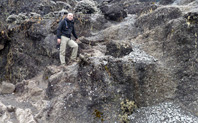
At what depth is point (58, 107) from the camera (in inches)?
324

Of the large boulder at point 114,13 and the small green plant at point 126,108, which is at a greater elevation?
Result: the large boulder at point 114,13

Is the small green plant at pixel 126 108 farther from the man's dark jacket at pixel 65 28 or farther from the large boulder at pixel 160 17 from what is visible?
the large boulder at pixel 160 17

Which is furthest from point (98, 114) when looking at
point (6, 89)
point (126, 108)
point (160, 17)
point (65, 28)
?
point (160, 17)

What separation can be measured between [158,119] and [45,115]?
548 centimetres

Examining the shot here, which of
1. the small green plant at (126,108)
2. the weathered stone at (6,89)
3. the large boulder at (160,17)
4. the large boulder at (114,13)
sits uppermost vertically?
the large boulder at (160,17)

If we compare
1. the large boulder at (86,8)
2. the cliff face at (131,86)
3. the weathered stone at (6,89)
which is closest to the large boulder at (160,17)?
the cliff face at (131,86)

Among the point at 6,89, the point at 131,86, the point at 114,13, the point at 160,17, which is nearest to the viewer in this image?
the point at 131,86

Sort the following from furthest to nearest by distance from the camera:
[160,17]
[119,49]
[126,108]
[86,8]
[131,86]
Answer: [86,8]
[160,17]
[119,49]
[131,86]
[126,108]

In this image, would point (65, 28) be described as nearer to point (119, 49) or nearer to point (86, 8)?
point (119, 49)

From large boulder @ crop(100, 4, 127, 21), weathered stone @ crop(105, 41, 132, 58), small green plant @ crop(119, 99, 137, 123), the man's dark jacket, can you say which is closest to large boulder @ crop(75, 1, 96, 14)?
large boulder @ crop(100, 4, 127, 21)

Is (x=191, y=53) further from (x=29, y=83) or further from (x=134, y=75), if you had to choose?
(x=29, y=83)

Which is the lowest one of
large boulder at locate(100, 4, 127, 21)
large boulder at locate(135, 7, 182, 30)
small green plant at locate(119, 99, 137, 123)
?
small green plant at locate(119, 99, 137, 123)

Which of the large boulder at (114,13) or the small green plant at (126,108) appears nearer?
the small green plant at (126,108)

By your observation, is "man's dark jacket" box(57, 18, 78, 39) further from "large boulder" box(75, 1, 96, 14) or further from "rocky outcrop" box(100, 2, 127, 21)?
"large boulder" box(75, 1, 96, 14)
